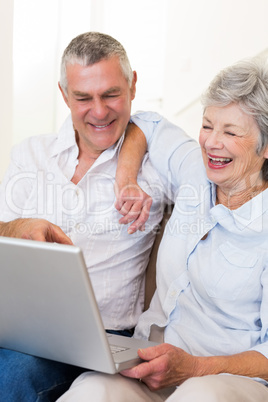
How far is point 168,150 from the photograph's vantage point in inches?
62.5

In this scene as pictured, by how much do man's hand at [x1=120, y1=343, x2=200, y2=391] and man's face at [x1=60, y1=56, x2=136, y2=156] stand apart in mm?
738

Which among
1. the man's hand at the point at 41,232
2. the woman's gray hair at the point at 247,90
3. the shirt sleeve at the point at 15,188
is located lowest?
the shirt sleeve at the point at 15,188

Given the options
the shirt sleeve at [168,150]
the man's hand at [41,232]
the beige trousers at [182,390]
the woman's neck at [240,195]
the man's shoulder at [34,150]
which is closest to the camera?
the beige trousers at [182,390]

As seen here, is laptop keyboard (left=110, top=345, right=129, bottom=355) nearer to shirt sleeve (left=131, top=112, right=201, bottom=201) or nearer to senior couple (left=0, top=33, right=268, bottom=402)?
senior couple (left=0, top=33, right=268, bottom=402)

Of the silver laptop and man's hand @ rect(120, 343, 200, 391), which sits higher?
the silver laptop

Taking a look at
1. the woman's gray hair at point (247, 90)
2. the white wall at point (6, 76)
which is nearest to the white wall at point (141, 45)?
the white wall at point (6, 76)

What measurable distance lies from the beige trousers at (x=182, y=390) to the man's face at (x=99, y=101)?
780 mm

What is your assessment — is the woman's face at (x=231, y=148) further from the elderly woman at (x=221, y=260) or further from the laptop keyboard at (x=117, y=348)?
the laptop keyboard at (x=117, y=348)

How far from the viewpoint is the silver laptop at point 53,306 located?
852 millimetres

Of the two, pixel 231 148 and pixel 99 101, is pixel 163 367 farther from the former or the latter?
pixel 99 101

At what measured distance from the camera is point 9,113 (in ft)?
9.52

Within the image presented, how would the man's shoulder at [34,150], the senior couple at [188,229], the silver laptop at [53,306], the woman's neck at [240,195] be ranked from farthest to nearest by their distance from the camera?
1. the man's shoulder at [34,150]
2. the woman's neck at [240,195]
3. the senior couple at [188,229]
4. the silver laptop at [53,306]

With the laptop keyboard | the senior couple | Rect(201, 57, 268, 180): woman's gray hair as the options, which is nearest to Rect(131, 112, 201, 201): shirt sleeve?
the senior couple

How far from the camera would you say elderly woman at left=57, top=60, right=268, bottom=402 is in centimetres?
113
